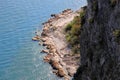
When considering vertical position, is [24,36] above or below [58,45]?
above

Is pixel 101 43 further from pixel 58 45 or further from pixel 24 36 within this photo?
pixel 24 36

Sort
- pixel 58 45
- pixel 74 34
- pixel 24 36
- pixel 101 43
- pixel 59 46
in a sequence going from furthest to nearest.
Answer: pixel 24 36, pixel 74 34, pixel 58 45, pixel 59 46, pixel 101 43

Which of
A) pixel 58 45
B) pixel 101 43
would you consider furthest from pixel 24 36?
pixel 101 43

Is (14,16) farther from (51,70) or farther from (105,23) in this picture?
(105,23)

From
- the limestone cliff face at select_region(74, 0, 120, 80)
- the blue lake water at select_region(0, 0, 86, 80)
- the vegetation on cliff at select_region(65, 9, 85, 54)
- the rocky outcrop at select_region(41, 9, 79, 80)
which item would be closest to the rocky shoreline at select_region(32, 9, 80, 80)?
the rocky outcrop at select_region(41, 9, 79, 80)

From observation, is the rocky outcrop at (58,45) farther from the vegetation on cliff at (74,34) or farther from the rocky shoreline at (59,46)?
the vegetation on cliff at (74,34)

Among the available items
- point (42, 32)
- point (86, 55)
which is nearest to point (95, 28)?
point (86, 55)

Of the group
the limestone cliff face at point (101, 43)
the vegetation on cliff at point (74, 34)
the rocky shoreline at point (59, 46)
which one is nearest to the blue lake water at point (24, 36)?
the rocky shoreline at point (59, 46)

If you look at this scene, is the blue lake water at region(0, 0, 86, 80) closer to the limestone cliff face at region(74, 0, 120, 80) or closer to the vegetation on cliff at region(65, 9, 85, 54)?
the vegetation on cliff at region(65, 9, 85, 54)
